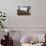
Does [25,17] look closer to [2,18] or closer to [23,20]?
[23,20]

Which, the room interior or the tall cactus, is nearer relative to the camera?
the tall cactus

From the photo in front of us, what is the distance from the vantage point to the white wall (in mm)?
3258

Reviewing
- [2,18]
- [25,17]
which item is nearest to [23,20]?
[25,17]

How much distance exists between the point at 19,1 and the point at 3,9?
0.42 m

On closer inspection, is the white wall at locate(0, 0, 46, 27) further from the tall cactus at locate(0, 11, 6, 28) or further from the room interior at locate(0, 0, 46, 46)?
the tall cactus at locate(0, 11, 6, 28)

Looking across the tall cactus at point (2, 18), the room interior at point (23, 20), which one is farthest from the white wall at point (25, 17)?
the tall cactus at point (2, 18)

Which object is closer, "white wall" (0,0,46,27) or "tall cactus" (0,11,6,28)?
"tall cactus" (0,11,6,28)

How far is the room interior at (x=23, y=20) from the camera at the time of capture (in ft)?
10.7

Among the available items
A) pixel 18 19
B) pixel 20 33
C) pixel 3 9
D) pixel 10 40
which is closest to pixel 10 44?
pixel 10 40

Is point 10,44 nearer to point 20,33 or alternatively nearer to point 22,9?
point 20,33

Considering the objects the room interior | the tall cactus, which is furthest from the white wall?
the tall cactus

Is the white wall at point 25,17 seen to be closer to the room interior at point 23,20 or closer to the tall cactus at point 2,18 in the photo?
the room interior at point 23,20

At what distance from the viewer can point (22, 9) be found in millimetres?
3277

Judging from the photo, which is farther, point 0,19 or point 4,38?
point 4,38
